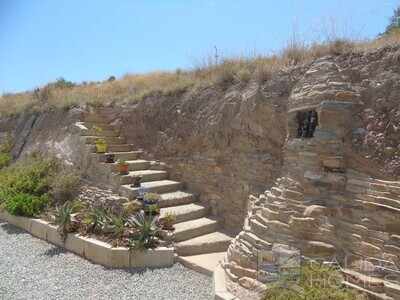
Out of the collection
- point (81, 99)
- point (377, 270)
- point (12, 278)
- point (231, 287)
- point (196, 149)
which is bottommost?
point (12, 278)

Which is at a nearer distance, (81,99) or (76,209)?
(76,209)

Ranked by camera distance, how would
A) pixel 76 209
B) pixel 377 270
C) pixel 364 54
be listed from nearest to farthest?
pixel 377 270, pixel 364 54, pixel 76 209

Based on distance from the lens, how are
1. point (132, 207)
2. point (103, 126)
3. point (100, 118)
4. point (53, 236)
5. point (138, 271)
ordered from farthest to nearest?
point (100, 118), point (103, 126), point (53, 236), point (132, 207), point (138, 271)

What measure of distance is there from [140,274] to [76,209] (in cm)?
296

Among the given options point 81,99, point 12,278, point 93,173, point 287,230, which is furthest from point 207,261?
point 81,99

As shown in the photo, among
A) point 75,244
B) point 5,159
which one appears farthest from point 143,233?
point 5,159

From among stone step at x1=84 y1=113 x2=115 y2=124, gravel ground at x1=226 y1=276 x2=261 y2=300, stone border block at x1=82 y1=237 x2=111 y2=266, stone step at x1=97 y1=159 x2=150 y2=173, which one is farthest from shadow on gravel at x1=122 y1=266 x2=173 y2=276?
stone step at x1=84 y1=113 x2=115 y2=124

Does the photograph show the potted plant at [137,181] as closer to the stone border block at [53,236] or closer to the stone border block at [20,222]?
the stone border block at [53,236]

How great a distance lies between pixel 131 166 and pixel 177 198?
6.24 ft

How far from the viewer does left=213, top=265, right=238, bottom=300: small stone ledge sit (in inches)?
159

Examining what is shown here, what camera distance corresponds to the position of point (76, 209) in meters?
7.57

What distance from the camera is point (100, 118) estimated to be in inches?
411

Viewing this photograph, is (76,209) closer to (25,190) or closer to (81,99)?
(25,190)

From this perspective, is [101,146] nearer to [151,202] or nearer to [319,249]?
[151,202]
